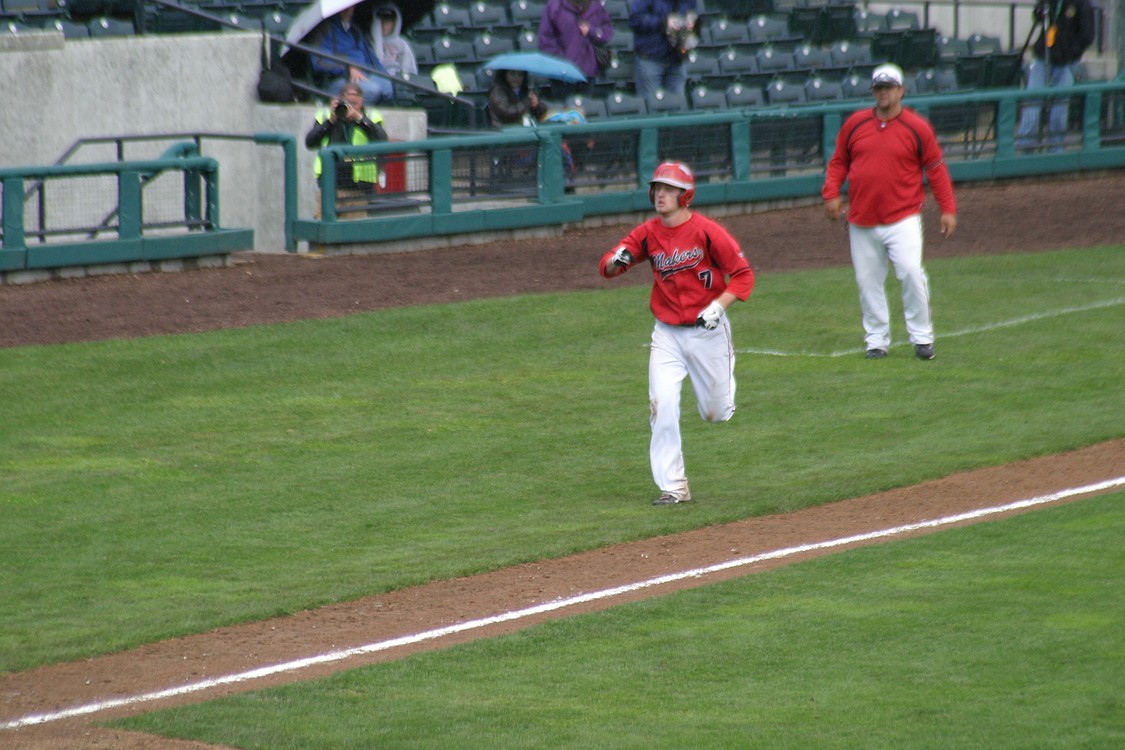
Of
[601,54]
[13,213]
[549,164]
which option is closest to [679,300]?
[13,213]

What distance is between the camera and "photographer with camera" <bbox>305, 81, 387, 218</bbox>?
1625 cm

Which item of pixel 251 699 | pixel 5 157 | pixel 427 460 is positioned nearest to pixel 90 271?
pixel 5 157

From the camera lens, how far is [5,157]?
57.0ft

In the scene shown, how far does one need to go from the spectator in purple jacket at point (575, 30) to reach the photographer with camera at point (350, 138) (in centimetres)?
358

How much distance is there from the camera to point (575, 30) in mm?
20094

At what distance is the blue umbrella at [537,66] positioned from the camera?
1858cm

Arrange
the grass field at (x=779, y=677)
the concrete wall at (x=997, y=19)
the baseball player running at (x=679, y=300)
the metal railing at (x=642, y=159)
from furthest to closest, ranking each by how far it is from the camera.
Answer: the concrete wall at (x=997, y=19), the metal railing at (x=642, y=159), the baseball player running at (x=679, y=300), the grass field at (x=779, y=677)

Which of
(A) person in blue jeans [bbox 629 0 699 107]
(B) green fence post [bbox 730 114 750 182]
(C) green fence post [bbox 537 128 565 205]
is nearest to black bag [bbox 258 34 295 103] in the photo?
(C) green fence post [bbox 537 128 565 205]

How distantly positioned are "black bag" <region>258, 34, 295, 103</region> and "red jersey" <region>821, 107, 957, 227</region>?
8.21 meters

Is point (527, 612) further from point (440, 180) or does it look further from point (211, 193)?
point (440, 180)

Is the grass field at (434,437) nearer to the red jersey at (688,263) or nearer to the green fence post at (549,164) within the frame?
the red jersey at (688,263)

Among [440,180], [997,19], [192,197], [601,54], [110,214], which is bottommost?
[110,214]

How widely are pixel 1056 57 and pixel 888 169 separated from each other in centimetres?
1237

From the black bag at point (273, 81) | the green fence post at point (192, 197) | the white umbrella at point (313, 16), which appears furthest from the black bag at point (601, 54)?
the green fence post at point (192, 197)
